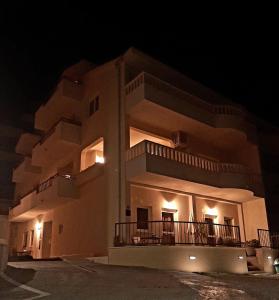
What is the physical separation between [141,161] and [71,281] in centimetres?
705

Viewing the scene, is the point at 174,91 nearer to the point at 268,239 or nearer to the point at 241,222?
the point at 241,222

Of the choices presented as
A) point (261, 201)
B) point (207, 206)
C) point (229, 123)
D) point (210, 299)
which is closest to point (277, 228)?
point (261, 201)

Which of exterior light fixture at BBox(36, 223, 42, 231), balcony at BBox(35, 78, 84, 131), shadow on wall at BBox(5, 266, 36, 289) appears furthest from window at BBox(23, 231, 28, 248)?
shadow on wall at BBox(5, 266, 36, 289)

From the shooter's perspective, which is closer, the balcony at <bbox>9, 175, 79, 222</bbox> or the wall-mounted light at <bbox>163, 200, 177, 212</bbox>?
the wall-mounted light at <bbox>163, 200, 177, 212</bbox>

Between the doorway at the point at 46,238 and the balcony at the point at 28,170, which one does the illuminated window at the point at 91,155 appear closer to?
the doorway at the point at 46,238

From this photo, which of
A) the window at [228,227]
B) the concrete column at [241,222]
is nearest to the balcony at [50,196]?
the window at [228,227]

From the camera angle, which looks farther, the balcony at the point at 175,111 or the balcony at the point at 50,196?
the balcony at the point at 50,196

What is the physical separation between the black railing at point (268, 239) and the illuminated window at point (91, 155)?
9.67 m

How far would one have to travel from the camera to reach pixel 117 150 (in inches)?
637

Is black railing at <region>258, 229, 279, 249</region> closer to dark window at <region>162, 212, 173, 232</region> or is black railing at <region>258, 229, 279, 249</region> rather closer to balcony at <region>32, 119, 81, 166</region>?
dark window at <region>162, 212, 173, 232</region>

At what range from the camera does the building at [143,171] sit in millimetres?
14961

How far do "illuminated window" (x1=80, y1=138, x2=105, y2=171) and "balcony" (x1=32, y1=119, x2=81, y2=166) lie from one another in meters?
0.79

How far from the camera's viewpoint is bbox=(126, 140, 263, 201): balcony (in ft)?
49.9

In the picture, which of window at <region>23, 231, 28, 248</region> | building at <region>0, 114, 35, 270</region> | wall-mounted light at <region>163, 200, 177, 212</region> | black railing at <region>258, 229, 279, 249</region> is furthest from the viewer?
building at <region>0, 114, 35, 270</region>
